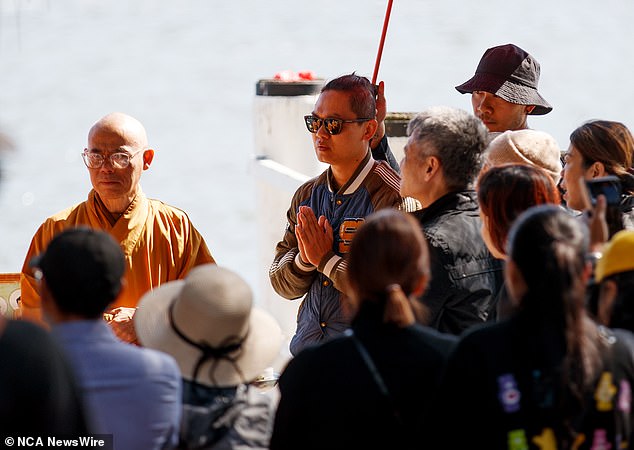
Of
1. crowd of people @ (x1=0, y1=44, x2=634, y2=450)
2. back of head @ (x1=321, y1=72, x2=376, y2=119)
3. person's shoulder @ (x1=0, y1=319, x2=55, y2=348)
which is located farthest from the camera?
back of head @ (x1=321, y1=72, x2=376, y2=119)

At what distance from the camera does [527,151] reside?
3.28 meters

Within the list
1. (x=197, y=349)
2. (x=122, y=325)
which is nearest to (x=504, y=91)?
(x=122, y=325)

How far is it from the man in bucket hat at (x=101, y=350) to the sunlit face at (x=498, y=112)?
8.10 ft

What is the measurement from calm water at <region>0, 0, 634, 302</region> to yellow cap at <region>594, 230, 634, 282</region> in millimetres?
17554

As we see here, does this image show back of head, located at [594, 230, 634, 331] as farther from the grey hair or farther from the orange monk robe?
the orange monk robe

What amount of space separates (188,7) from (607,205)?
1291 inches

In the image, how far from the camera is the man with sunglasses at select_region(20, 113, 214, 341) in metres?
3.71

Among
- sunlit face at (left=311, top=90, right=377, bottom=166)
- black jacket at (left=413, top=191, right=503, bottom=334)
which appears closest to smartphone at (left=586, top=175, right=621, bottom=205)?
black jacket at (left=413, top=191, right=503, bottom=334)

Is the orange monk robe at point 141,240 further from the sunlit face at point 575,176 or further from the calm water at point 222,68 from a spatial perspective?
the calm water at point 222,68

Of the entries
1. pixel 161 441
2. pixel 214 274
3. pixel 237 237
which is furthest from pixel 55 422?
pixel 237 237

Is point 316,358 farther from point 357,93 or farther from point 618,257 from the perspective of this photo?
point 357,93

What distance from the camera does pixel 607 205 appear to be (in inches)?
102

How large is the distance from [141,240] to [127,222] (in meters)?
0.08

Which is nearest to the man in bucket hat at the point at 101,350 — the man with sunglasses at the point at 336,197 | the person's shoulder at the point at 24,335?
the person's shoulder at the point at 24,335
